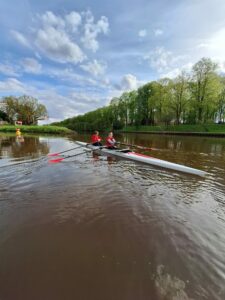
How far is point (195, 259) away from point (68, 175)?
6.06m

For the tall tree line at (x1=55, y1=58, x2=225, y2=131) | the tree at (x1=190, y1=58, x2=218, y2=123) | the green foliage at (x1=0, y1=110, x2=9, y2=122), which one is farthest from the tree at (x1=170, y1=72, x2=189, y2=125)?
the green foliage at (x1=0, y1=110, x2=9, y2=122)

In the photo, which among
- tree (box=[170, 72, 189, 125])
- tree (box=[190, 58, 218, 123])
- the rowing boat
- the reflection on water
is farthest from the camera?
tree (box=[170, 72, 189, 125])

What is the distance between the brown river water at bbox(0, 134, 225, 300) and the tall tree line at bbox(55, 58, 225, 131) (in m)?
41.6

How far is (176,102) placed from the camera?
4747 cm

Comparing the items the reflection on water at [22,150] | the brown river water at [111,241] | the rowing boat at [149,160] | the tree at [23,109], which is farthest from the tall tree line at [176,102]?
the brown river water at [111,241]

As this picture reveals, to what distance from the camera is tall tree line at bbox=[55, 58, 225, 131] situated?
41344mm

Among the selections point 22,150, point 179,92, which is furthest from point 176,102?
point 22,150

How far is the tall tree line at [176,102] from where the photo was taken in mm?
41344

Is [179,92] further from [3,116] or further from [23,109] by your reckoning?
[3,116]

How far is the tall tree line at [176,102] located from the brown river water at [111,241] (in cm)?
4159

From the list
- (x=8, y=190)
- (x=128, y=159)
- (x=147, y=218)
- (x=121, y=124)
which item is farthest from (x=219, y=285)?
(x=121, y=124)

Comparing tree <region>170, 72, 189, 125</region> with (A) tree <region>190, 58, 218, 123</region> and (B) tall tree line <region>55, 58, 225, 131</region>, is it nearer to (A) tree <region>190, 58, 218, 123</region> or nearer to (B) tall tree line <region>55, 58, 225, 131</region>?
(B) tall tree line <region>55, 58, 225, 131</region>

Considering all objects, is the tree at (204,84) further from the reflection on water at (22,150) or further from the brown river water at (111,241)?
the brown river water at (111,241)

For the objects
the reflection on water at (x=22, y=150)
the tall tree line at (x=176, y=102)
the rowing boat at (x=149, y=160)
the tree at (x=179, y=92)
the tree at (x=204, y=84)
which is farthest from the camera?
the tree at (x=179, y=92)
